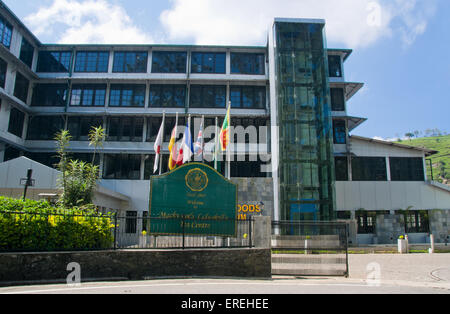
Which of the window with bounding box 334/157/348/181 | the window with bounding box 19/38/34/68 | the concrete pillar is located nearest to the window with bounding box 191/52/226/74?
the window with bounding box 334/157/348/181

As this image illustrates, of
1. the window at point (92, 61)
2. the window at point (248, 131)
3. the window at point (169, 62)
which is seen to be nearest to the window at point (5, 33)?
the window at point (92, 61)

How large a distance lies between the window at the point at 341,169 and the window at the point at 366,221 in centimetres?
349

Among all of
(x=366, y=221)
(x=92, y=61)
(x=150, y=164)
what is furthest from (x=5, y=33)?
(x=366, y=221)

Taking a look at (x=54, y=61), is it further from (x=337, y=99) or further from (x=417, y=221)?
(x=417, y=221)

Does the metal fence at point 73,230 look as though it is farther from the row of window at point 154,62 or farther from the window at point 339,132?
the row of window at point 154,62

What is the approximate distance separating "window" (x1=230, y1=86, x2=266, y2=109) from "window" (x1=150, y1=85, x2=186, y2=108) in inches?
185

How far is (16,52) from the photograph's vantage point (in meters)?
30.0

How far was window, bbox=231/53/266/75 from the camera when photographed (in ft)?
108

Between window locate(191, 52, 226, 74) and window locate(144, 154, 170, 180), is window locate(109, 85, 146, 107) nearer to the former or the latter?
window locate(144, 154, 170, 180)

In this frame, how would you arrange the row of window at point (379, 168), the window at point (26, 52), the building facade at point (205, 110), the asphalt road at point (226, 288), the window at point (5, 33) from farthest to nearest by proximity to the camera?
the row of window at point (379, 168) < the window at point (26, 52) < the building facade at point (205, 110) < the window at point (5, 33) < the asphalt road at point (226, 288)

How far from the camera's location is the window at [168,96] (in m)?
32.4
